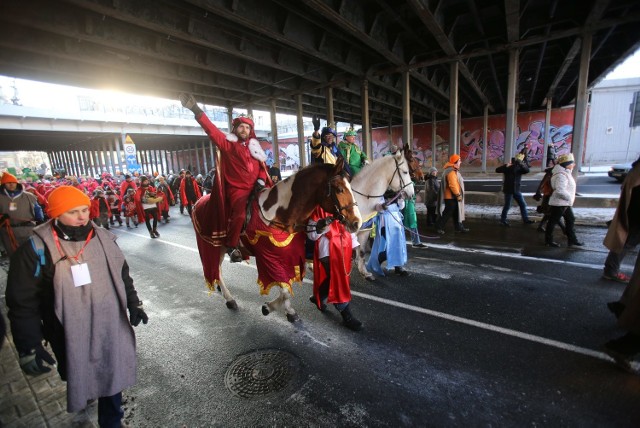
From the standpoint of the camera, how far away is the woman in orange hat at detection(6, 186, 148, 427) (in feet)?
6.75

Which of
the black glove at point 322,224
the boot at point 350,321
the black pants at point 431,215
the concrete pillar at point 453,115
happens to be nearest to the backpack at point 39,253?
the black glove at point 322,224

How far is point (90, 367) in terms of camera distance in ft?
7.20

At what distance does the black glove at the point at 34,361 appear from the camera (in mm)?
2055

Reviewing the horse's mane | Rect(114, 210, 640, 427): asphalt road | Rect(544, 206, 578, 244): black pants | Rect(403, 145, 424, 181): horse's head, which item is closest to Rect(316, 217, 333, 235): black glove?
Rect(114, 210, 640, 427): asphalt road

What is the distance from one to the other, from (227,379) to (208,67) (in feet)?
43.6

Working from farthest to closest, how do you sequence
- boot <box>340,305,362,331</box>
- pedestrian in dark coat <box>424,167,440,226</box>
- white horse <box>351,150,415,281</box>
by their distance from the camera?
1. pedestrian in dark coat <box>424,167,440,226</box>
2. white horse <box>351,150,415,281</box>
3. boot <box>340,305,362,331</box>

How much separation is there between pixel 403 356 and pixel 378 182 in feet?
9.60

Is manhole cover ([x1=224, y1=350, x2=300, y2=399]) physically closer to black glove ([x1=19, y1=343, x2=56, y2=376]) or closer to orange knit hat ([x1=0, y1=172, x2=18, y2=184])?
black glove ([x1=19, y1=343, x2=56, y2=376])

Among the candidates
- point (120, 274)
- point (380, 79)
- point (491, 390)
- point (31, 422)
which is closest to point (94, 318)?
point (120, 274)

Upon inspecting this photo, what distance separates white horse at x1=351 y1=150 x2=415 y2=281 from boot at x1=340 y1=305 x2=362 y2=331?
5.87ft

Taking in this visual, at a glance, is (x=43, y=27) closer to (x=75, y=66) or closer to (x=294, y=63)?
(x=75, y=66)

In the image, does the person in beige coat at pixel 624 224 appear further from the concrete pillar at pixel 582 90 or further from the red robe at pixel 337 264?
the concrete pillar at pixel 582 90

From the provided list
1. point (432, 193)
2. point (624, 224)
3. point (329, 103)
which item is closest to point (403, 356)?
point (624, 224)

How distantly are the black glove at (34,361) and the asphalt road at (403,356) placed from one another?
0.98m
